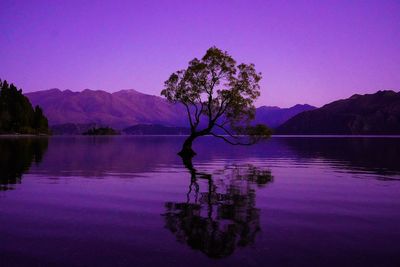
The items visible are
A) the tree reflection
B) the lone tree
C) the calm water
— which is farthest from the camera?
the lone tree

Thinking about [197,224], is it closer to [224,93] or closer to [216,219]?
[216,219]

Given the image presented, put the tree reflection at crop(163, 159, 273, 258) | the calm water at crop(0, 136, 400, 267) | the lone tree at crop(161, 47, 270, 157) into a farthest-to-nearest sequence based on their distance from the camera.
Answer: the lone tree at crop(161, 47, 270, 157) < the tree reflection at crop(163, 159, 273, 258) < the calm water at crop(0, 136, 400, 267)

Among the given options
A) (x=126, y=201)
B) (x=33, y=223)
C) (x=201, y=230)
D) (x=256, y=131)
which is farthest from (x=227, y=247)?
(x=256, y=131)

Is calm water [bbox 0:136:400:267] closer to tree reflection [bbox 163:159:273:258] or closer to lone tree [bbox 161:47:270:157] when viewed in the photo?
tree reflection [bbox 163:159:273:258]

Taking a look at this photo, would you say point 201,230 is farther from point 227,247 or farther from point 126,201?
point 126,201

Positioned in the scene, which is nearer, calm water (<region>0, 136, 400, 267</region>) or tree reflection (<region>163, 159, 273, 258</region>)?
calm water (<region>0, 136, 400, 267</region>)

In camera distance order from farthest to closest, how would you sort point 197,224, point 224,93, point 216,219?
point 224,93
point 216,219
point 197,224

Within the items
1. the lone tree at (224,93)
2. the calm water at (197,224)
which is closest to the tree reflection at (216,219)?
the calm water at (197,224)

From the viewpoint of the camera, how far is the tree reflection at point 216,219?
1179cm

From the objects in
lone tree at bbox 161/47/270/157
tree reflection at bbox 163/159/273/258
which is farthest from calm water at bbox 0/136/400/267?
lone tree at bbox 161/47/270/157

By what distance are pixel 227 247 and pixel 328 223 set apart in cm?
563

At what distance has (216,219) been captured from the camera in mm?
14938

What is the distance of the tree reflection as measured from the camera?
464 inches

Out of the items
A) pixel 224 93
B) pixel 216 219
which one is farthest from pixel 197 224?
pixel 224 93
